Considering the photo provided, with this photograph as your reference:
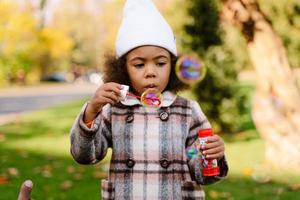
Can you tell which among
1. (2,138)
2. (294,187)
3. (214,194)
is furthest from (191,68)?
(2,138)

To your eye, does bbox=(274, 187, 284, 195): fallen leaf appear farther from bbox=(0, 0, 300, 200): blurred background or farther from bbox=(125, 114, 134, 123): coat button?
bbox=(125, 114, 134, 123): coat button

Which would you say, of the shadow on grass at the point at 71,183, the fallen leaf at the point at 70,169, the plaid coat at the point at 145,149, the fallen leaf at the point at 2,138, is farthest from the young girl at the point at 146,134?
the fallen leaf at the point at 2,138

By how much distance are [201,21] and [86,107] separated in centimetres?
791

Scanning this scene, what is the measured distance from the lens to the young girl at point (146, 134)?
2.41 meters

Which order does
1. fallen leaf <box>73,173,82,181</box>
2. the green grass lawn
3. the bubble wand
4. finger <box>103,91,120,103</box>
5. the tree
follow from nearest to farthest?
finger <box>103,91,120,103</box> < the bubble wand < the green grass lawn < fallen leaf <box>73,173,82,181</box> < the tree

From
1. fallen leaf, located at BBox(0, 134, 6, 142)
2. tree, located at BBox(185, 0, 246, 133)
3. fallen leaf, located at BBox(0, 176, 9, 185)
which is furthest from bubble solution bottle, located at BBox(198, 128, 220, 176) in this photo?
fallen leaf, located at BBox(0, 134, 6, 142)

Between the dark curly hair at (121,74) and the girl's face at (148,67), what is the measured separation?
0.12m

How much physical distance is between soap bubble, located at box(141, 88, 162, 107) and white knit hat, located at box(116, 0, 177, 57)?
0.21 m

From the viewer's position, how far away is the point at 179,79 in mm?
2717

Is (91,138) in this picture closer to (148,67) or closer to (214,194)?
(148,67)

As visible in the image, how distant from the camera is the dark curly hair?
2.64 meters

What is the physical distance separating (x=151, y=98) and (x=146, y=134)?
0.56ft

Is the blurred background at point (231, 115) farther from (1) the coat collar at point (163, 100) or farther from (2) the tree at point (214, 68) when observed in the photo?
(1) the coat collar at point (163, 100)

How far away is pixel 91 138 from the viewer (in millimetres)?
2363
